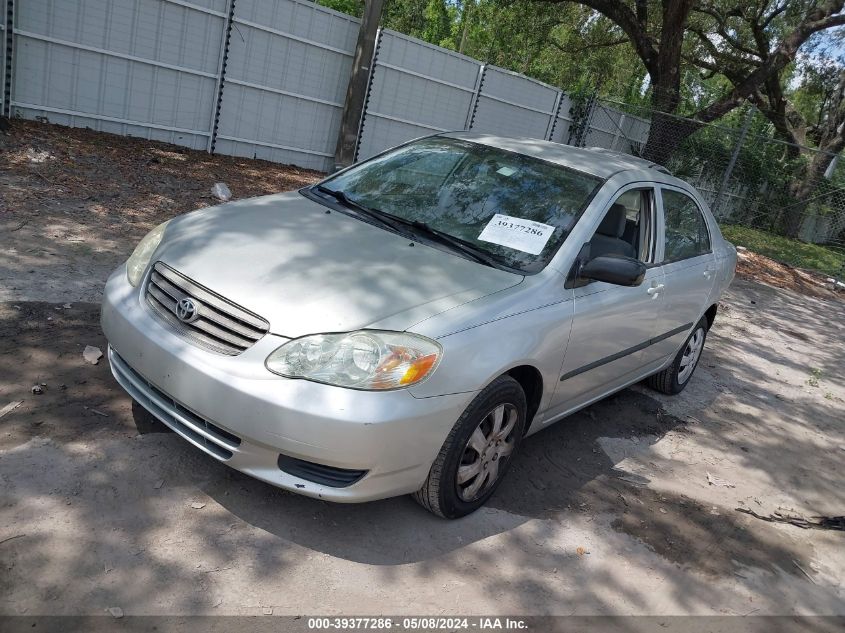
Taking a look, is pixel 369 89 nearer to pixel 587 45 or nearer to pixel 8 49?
pixel 8 49

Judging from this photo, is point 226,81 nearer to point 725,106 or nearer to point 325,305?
point 325,305

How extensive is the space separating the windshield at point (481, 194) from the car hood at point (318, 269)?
0.26 metres

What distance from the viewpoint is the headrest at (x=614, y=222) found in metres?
4.08

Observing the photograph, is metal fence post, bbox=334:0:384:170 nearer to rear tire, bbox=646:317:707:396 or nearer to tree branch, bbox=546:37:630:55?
rear tire, bbox=646:317:707:396

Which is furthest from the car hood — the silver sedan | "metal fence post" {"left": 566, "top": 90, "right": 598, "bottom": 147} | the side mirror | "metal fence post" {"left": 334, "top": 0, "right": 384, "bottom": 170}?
"metal fence post" {"left": 566, "top": 90, "right": 598, "bottom": 147}

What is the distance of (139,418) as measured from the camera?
11.7 ft

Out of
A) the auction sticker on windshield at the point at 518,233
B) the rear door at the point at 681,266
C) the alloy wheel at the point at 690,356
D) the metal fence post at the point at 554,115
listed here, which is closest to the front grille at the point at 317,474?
the auction sticker on windshield at the point at 518,233

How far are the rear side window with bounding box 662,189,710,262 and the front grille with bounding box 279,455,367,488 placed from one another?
2742 millimetres

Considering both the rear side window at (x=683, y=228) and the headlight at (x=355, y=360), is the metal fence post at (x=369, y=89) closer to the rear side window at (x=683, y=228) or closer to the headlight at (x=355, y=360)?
the rear side window at (x=683, y=228)

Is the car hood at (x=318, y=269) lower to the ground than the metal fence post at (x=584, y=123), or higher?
lower

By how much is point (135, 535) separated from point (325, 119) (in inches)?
403

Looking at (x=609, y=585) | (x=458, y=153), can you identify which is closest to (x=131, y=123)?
(x=458, y=153)

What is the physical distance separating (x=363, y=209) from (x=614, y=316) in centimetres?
151

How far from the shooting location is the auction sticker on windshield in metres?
3.65
